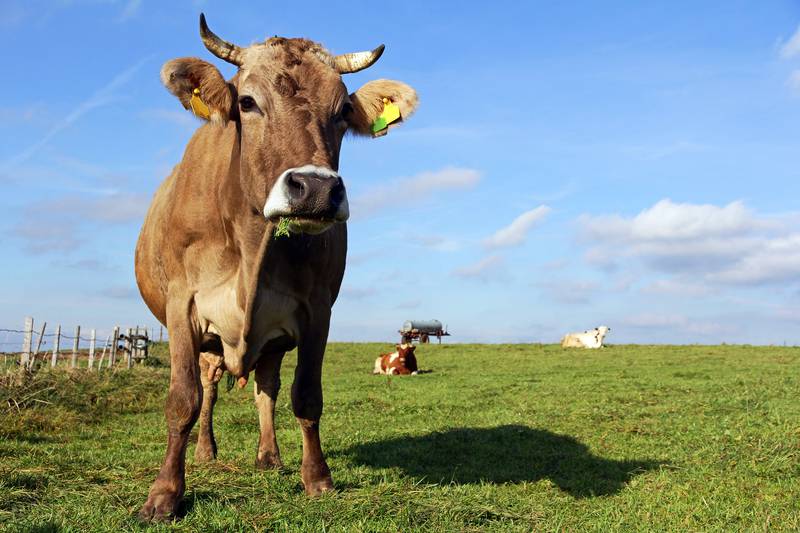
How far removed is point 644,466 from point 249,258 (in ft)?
16.2

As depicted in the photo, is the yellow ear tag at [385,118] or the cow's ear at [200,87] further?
the yellow ear tag at [385,118]

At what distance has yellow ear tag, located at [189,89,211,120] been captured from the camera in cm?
575

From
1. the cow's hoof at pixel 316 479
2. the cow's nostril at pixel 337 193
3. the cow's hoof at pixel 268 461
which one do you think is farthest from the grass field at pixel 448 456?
the cow's nostril at pixel 337 193

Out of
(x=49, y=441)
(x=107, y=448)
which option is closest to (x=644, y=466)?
(x=107, y=448)

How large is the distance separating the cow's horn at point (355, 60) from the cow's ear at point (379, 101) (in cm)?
25

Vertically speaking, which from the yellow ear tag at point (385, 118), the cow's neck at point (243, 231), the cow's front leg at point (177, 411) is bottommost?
the cow's front leg at point (177, 411)

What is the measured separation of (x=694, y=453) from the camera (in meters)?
8.66

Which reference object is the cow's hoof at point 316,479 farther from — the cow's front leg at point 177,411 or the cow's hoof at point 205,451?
the cow's hoof at point 205,451

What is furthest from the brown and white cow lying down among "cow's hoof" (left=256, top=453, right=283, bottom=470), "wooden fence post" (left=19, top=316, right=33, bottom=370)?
"cow's hoof" (left=256, top=453, right=283, bottom=470)

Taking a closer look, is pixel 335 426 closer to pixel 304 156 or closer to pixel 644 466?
pixel 644 466

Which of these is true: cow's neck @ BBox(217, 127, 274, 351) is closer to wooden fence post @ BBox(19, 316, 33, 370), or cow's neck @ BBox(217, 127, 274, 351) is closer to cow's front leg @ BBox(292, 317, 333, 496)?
cow's front leg @ BBox(292, 317, 333, 496)

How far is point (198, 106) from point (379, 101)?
1446mm

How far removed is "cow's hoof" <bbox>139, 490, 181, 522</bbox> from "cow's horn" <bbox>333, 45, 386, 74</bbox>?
3400 mm

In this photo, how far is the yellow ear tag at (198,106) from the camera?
5754 mm
